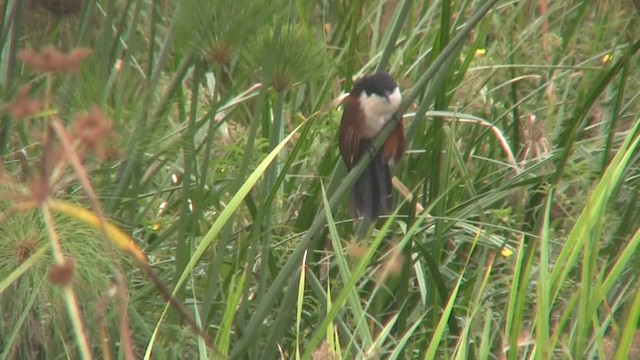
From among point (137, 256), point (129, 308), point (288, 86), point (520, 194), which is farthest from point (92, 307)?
point (520, 194)

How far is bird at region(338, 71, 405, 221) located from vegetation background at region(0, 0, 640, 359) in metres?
0.10

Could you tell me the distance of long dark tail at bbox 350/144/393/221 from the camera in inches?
121

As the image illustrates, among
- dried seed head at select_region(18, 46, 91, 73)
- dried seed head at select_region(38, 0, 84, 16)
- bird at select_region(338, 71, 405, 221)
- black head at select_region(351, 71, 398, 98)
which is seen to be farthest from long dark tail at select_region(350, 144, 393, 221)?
dried seed head at select_region(18, 46, 91, 73)

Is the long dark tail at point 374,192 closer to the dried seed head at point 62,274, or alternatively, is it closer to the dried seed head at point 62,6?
the dried seed head at point 62,6

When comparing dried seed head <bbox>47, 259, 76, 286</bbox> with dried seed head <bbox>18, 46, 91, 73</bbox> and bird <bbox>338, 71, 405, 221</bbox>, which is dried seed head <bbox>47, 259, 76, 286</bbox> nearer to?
dried seed head <bbox>18, 46, 91, 73</bbox>

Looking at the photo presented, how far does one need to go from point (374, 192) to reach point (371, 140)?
16 cm

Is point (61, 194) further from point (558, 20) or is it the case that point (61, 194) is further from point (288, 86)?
point (558, 20)

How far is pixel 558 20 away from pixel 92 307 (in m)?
2.86

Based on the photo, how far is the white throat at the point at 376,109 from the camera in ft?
10.3

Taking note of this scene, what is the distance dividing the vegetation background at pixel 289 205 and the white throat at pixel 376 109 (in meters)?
0.14

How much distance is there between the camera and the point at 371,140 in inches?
126

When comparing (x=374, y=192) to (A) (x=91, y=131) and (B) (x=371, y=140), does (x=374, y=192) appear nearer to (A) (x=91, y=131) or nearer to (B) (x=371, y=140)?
(B) (x=371, y=140)

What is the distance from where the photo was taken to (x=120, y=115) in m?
2.21

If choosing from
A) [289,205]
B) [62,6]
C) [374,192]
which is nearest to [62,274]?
[62,6]
